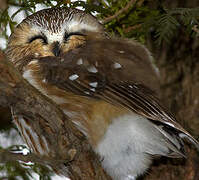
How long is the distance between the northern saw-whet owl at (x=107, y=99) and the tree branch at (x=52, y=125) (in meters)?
0.13

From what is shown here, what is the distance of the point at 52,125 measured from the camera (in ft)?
8.30

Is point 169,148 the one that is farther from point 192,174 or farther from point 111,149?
point 192,174

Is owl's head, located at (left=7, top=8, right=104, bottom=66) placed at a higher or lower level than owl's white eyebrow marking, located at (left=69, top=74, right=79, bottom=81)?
higher

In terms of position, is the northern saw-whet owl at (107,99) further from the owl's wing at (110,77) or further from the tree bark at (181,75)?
the tree bark at (181,75)

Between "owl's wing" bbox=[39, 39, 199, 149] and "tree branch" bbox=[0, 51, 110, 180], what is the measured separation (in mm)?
306

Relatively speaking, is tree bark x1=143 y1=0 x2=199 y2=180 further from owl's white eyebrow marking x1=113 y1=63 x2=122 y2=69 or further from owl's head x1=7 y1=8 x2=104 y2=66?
owl's white eyebrow marking x1=113 y1=63 x2=122 y2=69

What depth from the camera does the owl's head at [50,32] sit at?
10.9 feet

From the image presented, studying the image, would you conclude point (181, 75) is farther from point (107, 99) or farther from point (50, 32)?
point (107, 99)

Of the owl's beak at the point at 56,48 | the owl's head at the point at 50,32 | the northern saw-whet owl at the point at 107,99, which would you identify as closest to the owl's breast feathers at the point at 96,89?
the northern saw-whet owl at the point at 107,99

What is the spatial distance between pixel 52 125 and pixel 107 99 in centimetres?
41

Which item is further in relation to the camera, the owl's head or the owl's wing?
the owl's head

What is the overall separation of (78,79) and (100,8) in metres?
0.76

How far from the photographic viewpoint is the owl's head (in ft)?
10.9

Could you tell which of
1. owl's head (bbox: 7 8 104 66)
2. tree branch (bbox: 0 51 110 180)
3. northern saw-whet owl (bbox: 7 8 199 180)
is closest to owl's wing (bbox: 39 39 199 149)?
northern saw-whet owl (bbox: 7 8 199 180)
